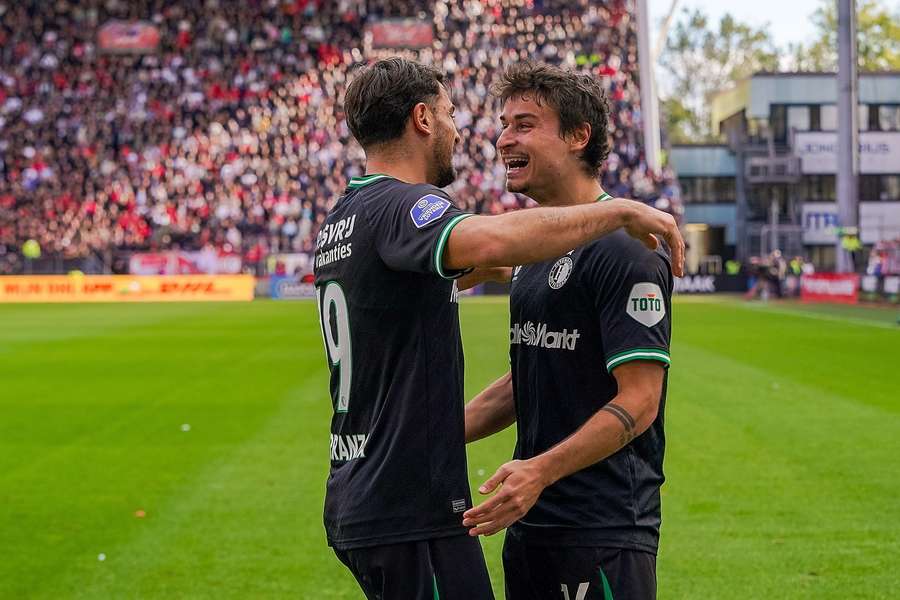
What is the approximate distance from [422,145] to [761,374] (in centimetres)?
1392

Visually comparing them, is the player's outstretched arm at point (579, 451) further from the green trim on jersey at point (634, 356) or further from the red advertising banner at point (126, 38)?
the red advertising banner at point (126, 38)

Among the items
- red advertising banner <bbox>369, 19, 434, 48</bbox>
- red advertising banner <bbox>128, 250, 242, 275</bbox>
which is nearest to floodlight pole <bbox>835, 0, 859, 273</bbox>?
red advertising banner <bbox>369, 19, 434, 48</bbox>

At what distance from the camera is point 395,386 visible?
314 centimetres

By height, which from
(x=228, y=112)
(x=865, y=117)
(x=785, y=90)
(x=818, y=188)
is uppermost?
(x=785, y=90)

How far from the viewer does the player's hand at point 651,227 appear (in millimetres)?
2994

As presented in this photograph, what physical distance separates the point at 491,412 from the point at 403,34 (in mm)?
47166

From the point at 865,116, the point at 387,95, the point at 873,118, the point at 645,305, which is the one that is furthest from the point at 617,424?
the point at 873,118

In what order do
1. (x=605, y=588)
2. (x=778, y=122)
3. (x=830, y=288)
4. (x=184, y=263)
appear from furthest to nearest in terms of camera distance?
(x=778, y=122), (x=184, y=263), (x=830, y=288), (x=605, y=588)

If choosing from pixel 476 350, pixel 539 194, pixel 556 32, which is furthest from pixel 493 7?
pixel 539 194

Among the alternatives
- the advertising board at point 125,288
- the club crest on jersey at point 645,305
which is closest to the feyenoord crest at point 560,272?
the club crest on jersey at point 645,305

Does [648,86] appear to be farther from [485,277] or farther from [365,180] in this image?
[365,180]

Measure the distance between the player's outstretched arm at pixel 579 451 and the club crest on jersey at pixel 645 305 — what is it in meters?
0.12

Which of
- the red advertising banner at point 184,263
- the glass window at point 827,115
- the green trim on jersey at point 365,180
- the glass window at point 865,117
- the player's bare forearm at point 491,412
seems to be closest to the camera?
the green trim on jersey at point 365,180

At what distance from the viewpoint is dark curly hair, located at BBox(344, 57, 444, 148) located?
3205 mm
